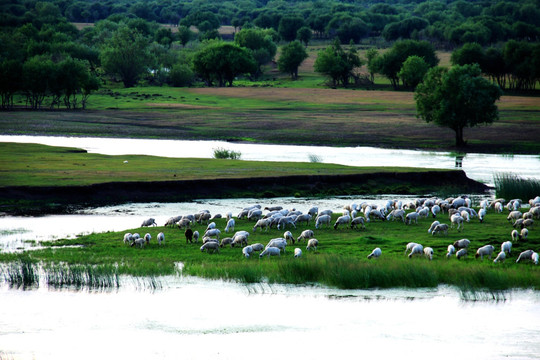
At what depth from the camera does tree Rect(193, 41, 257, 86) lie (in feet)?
483

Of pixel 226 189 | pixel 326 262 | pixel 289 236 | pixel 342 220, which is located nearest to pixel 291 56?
pixel 226 189

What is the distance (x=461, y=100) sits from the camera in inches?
3046

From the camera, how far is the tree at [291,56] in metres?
161

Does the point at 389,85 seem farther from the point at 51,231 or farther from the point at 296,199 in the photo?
Result: the point at 51,231

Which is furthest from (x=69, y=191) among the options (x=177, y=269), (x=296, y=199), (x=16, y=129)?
(x=16, y=129)

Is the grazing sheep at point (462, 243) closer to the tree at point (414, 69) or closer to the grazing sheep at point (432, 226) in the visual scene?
the grazing sheep at point (432, 226)

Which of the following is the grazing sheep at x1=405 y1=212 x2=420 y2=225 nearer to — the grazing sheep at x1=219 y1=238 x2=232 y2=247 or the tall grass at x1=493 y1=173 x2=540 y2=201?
the grazing sheep at x1=219 y1=238 x2=232 y2=247

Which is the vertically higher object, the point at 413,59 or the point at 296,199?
the point at 413,59

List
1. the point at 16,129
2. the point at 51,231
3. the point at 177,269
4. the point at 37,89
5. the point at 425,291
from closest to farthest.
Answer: the point at 425,291 < the point at 177,269 < the point at 51,231 < the point at 16,129 < the point at 37,89

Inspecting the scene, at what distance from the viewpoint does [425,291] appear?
2377 cm

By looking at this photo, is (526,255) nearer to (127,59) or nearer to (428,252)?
(428,252)

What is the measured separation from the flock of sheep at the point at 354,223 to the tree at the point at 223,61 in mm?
111348

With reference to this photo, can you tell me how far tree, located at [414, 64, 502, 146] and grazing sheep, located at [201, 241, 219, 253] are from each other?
54.0m

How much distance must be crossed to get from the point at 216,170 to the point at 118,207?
37.6ft
